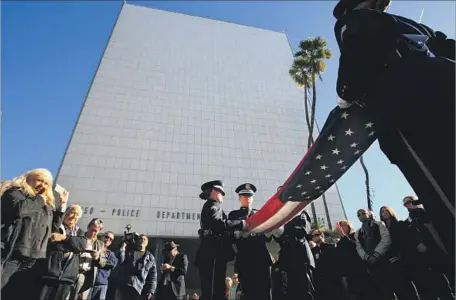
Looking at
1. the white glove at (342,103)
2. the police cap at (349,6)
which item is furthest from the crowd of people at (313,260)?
the police cap at (349,6)

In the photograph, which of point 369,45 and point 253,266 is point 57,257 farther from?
point 369,45

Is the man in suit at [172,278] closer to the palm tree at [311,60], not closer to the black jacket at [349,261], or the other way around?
the black jacket at [349,261]

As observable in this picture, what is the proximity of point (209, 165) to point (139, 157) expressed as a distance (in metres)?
5.11

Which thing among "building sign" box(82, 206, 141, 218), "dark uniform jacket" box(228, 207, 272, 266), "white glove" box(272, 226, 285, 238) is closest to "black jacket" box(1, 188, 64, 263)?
"dark uniform jacket" box(228, 207, 272, 266)

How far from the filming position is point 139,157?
2100cm

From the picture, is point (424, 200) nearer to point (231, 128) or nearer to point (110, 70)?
point (231, 128)

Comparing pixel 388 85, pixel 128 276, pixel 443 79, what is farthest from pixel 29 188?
pixel 443 79

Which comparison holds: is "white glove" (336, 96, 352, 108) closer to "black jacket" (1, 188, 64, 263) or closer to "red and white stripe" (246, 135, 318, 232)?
"red and white stripe" (246, 135, 318, 232)

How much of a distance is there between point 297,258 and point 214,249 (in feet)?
4.57

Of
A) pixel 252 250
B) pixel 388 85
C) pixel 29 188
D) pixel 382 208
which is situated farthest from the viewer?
pixel 382 208

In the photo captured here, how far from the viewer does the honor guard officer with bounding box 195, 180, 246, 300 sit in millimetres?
4152

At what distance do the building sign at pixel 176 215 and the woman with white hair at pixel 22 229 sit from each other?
53.0 ft

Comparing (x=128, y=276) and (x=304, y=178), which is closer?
(x=304, y=178)

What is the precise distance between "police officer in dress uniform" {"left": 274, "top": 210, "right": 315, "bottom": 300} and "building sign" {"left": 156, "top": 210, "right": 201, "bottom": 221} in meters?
15.5
